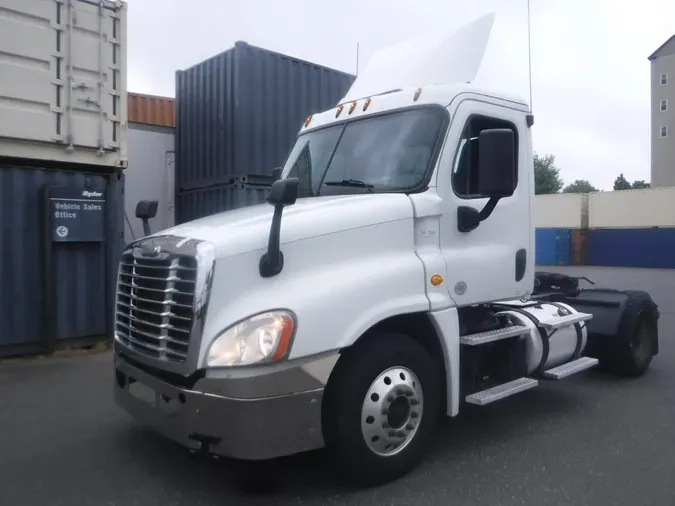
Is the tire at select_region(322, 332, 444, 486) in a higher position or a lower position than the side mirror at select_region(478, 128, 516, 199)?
lower

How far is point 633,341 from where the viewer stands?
658 centimetres

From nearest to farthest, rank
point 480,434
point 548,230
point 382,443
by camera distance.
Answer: point 382,443 < point 480,434 < point 548,230

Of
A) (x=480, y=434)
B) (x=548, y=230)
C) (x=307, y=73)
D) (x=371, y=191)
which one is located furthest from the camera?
(x=548, y=230)

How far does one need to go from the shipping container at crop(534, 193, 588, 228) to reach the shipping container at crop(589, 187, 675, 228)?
49 cm

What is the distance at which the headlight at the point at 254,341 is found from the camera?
3398 mm

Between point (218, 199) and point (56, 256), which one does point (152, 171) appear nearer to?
point (218, 199)

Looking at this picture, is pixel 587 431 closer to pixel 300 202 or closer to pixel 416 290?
pixel 416 290

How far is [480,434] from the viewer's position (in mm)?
4949

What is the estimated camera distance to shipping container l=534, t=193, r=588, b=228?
3725 cm

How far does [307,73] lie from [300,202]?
6280mm

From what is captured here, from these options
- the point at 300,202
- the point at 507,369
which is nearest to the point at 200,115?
the point at 300,202

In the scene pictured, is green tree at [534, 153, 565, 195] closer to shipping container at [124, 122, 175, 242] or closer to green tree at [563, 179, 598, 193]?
green tree at [563, 179, 598, 193]

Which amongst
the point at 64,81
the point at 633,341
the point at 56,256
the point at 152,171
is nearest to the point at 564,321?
the point at 633,341

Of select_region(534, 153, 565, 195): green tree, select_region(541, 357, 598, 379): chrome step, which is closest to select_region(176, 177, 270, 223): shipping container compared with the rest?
select_region(541, 357, 598, 379): chrome step
